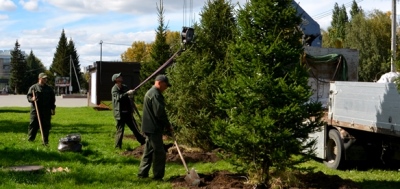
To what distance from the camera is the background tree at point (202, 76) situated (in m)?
12.2

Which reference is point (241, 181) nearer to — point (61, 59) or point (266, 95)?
point (266, 95)

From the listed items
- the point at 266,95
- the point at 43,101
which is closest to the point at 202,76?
the point at 43,101

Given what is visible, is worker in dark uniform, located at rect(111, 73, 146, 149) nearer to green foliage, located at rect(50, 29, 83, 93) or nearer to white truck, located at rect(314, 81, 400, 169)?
white truck, located at rect(314, 81, 400, 169)

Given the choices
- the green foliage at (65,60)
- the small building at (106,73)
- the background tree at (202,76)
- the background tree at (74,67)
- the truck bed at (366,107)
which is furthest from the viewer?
the green foliage at (65,60)

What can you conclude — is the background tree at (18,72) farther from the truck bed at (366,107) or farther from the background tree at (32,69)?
the truck bed at (366,107)

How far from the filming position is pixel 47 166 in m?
9.96

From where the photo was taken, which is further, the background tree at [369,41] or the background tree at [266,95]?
the background tree at [369,41]

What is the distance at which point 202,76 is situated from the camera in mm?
12312

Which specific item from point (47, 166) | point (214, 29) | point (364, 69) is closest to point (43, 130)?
point (47, 166)

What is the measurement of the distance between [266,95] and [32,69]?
368 feet

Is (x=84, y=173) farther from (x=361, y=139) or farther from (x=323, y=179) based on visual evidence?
(x=361, y=139)

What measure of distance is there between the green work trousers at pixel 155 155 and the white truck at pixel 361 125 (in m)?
3.27

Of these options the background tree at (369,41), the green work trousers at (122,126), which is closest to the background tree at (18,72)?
the background tree at (369,41)

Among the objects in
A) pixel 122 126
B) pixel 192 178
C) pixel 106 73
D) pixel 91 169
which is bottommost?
pixel 91 169
